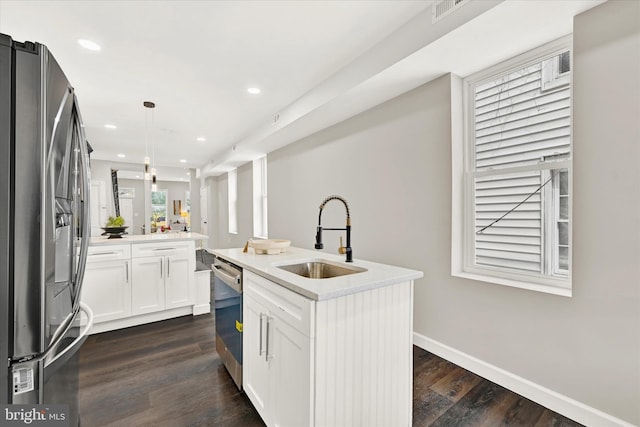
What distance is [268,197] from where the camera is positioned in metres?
5.52

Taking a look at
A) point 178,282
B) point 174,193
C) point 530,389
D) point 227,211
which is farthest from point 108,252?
point 174,193

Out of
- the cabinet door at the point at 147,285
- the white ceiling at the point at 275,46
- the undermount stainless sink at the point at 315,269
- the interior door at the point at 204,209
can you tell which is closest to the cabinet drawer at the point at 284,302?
the undermount stainless sink at the point at 315,269

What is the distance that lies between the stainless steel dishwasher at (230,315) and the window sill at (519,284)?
175 centimetres

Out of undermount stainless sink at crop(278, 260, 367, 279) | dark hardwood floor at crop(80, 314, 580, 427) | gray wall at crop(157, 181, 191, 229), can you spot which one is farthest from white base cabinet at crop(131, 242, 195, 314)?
gray wall at crop(157, 181, 191, 229)

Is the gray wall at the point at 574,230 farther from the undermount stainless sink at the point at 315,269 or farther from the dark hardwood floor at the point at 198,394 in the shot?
the undermount stainless sink at the point at 315,269

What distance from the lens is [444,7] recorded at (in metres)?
1.85

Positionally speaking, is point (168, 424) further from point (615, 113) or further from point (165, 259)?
point (615, 113)

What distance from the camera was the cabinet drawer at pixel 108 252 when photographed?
288 cm

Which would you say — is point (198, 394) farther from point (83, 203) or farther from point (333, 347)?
point (83, 203)

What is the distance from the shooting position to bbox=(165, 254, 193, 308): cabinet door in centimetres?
329

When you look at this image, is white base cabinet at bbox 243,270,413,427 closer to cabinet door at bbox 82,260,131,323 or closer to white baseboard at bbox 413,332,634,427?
white baseboard at bbox 413,332,634,427

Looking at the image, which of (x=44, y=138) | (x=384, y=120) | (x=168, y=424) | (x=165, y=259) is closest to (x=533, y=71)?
(x=384, y=120)

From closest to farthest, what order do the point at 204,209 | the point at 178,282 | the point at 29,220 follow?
the point at 29,220 → the point at 178,282 → the point at 204,209

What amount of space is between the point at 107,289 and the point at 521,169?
3.94 metres
